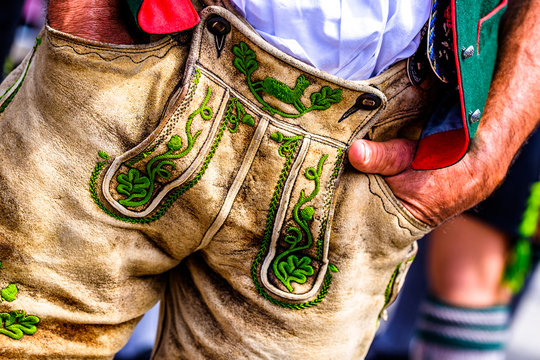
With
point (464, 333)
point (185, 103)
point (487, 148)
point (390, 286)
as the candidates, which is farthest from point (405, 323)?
point (185, 103)

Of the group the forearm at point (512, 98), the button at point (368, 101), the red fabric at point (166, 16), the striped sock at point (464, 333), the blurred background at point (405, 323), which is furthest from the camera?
the blurred background at point (405, 323)

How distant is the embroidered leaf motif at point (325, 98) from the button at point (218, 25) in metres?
0.19

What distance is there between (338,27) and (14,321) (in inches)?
31.0

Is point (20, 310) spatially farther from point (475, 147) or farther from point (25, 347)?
point (475, 147)

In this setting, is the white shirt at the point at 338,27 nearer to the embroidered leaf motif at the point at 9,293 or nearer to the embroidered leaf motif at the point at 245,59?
the embroidered leaf motif at the point at 245,59

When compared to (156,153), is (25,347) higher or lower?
lower

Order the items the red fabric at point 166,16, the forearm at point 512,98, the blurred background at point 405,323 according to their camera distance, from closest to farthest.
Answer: the red fabric at point 166,16
the forearm at point 512,98
the blurred background at point 405,323

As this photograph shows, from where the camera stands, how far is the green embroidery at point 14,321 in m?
1.12

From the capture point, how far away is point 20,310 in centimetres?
113

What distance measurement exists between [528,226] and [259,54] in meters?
1.84

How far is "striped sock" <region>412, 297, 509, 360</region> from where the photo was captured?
8.04 ft

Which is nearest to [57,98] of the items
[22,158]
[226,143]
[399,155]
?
[22,158]

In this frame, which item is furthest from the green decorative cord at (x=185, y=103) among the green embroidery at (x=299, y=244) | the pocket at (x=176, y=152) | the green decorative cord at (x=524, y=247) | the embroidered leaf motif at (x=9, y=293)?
the green decorative cord at (x=524, y=247)

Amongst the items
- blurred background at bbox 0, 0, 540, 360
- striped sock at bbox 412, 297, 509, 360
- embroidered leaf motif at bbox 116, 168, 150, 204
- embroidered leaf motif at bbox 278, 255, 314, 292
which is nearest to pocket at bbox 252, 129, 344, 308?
embroidered leaf motif at bbox 278, 255, 314, 292
